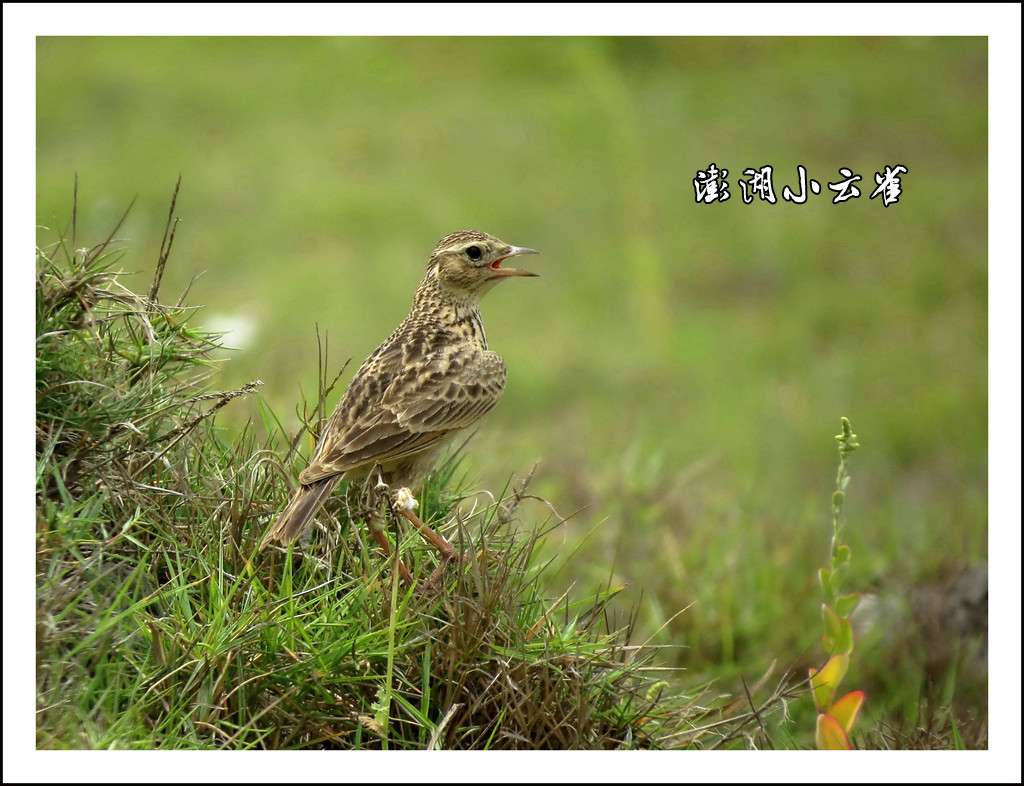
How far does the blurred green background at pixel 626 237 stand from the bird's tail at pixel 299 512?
3081 mm

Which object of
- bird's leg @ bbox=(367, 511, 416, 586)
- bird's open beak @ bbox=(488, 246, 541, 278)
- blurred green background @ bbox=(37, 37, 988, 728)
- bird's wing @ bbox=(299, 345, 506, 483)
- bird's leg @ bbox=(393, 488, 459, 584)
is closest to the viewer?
bird's leg @ bbox=(393, 488, 459, 584)

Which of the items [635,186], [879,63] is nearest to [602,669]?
[635,186]

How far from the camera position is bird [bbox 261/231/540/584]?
303 cm

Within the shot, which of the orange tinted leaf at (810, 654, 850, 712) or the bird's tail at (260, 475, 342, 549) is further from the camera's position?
the bird's tail at (260, 475, 342, 549)

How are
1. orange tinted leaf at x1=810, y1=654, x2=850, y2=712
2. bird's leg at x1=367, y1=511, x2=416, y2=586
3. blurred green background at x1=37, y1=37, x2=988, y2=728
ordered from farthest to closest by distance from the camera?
blurred green background at x1=37, y1=37, x2=988, y2=728 → bird's leg at x1=367, y1=511, x2=416, y2=586 → orange tinted leaf at x1=810, y1=654, x2=850, y2=712

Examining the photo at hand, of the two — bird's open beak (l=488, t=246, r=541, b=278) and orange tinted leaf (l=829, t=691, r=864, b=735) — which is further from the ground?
bird's open beak (l=488, t=246, r=541, b=278)

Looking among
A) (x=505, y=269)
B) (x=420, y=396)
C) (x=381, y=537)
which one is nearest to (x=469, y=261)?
(x=505, y=269)

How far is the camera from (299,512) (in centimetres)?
292

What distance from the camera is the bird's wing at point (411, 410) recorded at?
318 centimetres

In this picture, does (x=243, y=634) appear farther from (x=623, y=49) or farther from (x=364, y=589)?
(x=623, y=49)

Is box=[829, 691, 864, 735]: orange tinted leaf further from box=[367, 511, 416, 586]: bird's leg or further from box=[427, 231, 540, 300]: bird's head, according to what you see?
box=[427, 231, 540, 300]: bird's head

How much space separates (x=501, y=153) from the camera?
11781 millimetres

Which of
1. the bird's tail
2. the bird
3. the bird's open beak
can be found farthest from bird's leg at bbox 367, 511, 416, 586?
the bird's open beak

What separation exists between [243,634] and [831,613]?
1.39 meters
